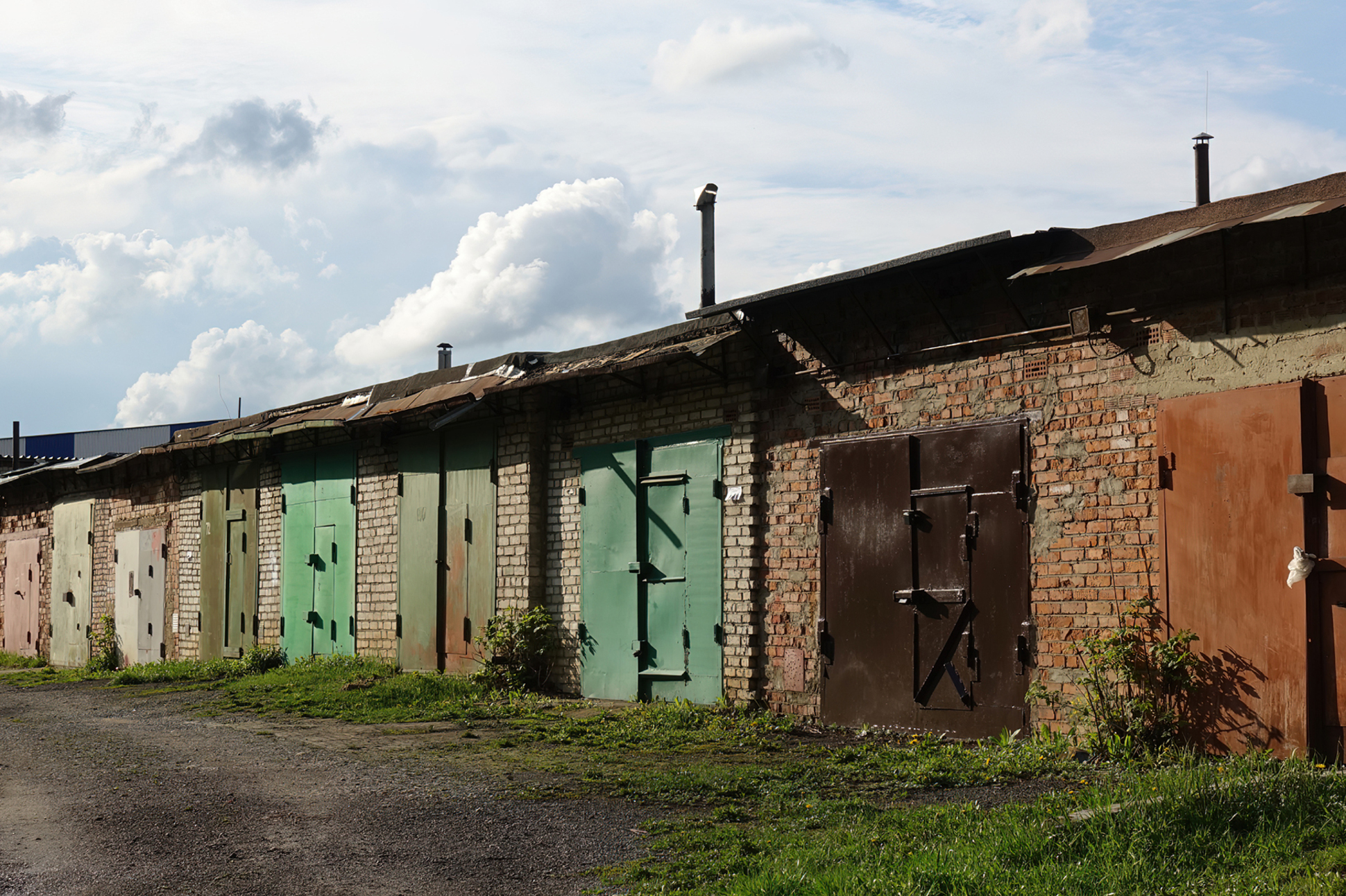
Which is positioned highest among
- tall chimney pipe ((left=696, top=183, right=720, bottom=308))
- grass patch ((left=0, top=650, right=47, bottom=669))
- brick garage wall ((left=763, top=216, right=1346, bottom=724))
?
tall chimney pipe ((left=696, top=183, right=720, bottom=308))

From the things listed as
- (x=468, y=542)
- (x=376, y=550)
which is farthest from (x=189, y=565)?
(x=468, y=542)

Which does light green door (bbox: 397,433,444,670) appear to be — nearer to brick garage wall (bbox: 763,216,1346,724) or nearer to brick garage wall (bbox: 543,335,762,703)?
brick garage wall (bbox: 543,335,762,703)

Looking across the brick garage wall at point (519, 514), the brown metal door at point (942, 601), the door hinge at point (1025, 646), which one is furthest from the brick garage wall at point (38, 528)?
the door hinge at point (1025, 646)

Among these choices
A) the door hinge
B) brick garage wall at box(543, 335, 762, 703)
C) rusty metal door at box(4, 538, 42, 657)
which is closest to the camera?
the door hinge

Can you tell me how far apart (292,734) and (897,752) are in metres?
4.86

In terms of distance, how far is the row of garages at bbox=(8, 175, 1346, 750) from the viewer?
630 centimetres

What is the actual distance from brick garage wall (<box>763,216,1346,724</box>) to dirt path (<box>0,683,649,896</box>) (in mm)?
3240

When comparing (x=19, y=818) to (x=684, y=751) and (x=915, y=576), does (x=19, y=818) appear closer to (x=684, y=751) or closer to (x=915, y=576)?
(x=684, y=751)

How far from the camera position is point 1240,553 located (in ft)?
20.9

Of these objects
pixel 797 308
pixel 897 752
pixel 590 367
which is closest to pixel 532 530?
pixel 590 367

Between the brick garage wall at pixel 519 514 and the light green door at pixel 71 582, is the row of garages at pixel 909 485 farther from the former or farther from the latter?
the light green door at pixel 71 582

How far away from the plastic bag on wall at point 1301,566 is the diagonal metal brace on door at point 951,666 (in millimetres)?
2096

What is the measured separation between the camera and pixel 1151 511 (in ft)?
22.3

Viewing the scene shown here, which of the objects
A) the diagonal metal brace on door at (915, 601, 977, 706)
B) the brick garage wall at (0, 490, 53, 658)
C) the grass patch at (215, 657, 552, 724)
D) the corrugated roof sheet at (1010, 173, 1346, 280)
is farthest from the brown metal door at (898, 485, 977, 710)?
the brick garage wall at (0, 490, 53, 658)
